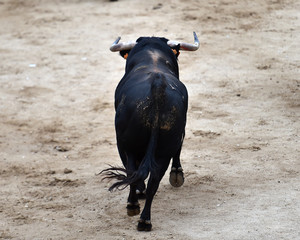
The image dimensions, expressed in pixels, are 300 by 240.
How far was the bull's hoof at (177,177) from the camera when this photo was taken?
6.86 metres

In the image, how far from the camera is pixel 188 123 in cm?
887

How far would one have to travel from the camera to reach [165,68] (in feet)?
21.2

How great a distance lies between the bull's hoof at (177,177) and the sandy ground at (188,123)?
145 mm

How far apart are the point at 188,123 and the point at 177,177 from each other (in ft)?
6.93

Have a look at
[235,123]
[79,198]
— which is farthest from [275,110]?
[79,198]

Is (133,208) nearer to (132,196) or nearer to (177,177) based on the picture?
(132,196)

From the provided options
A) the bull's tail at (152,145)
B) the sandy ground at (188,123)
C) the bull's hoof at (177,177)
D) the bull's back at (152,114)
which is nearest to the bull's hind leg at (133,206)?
the sandy ground at (188,123)

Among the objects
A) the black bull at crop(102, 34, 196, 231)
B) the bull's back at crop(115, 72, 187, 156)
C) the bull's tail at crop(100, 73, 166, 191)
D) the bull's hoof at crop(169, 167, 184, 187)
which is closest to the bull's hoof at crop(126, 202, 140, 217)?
the black bull at crop(102, 34, 196, 231)

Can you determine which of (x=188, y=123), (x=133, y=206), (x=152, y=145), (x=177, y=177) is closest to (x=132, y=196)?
(x=133, y=206)

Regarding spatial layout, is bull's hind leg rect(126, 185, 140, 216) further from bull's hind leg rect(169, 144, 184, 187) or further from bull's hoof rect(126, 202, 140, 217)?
bull's hind leg rect(169, 144, 184, 187)

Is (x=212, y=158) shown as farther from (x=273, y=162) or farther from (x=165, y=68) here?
(x=165, y=68)

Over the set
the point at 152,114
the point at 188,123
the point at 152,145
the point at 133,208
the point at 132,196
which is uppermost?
the point at 152,114

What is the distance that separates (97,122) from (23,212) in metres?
2.92

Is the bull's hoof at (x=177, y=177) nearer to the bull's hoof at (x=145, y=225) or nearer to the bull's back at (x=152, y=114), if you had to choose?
the bull's back at (x=152, y=114)
